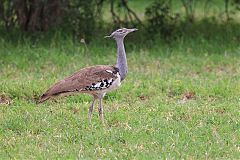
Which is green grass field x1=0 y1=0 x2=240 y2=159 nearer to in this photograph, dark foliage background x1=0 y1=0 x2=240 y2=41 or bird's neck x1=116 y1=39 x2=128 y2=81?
dark foliage background x1=0 y1=0 x2=240 y2=41

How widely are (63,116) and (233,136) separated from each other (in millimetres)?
1749

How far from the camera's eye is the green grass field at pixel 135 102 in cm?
645

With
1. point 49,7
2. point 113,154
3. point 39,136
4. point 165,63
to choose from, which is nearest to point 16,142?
point 39,136

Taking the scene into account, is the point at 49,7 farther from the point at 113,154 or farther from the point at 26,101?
the point at 113,154

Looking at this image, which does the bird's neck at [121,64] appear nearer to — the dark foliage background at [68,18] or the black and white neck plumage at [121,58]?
the black and white neck plumage at [121,58]

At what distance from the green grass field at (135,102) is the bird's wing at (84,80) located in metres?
0.35

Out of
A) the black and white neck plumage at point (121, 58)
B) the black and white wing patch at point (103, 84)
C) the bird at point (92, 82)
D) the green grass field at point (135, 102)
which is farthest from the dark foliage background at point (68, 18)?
the black and white wing patch at point (103, 84)

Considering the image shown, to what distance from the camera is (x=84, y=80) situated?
7.14m

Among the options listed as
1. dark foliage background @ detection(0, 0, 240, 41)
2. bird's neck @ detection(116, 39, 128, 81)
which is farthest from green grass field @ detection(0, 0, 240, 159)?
bird's neck @ detection(116, 39, 128, 81)

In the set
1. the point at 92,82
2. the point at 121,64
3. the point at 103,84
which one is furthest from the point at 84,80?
the point at 121,64

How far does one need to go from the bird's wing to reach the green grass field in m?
0.35

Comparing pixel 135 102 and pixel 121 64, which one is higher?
pixel 121 64

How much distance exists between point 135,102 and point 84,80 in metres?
1.51

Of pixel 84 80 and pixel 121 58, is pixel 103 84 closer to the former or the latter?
pixel 84 80
